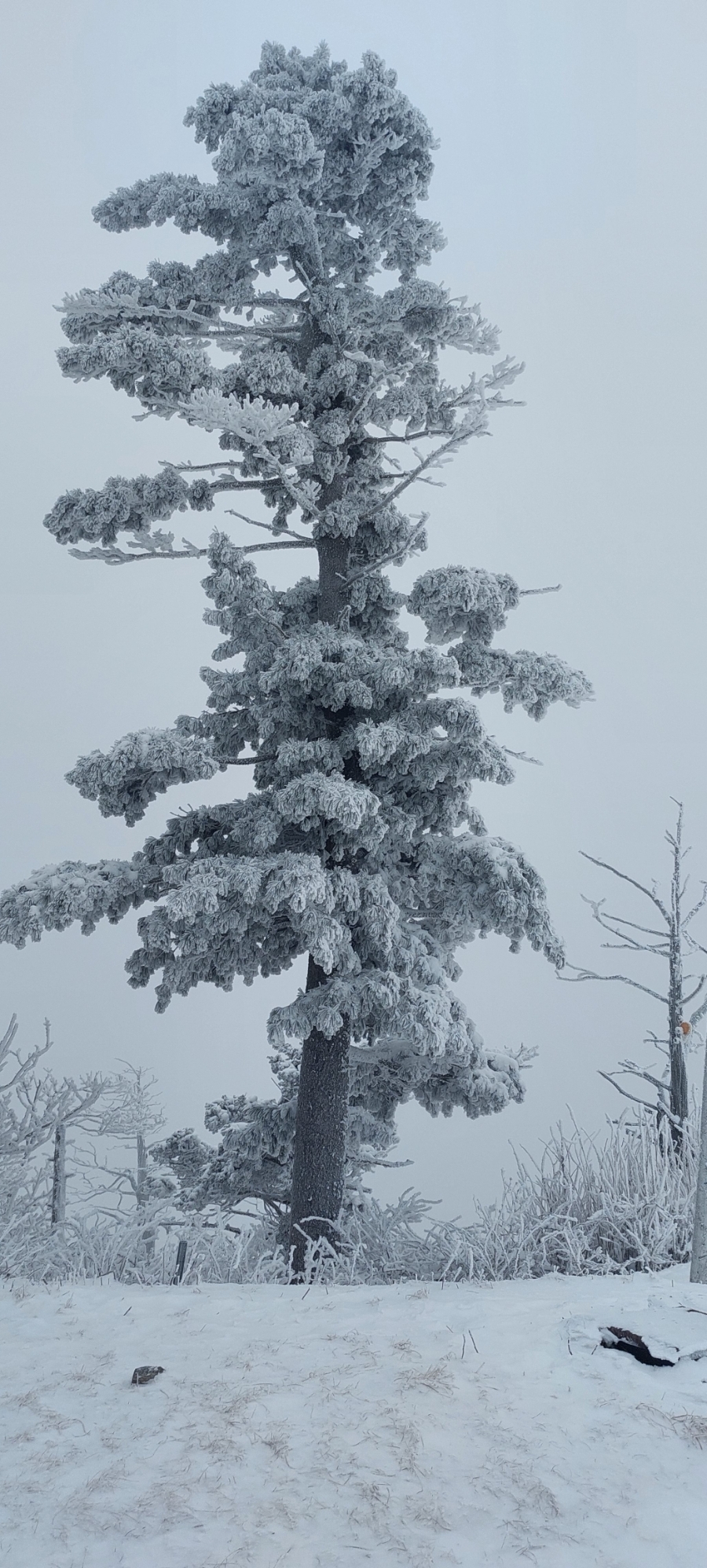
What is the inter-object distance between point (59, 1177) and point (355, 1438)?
36.3ft

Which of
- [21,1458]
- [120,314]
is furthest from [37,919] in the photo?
[120,314]

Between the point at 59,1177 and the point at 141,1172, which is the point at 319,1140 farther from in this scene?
the point at 141,1172

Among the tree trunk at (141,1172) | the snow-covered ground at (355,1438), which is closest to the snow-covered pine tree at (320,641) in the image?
the snow-covered ground at (355,1438)

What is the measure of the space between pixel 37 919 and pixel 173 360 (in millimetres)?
5132

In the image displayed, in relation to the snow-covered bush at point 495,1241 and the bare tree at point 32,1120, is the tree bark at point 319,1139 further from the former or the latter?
the bare tree at point 32,1120

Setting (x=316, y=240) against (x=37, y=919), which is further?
(x=316, y=240)

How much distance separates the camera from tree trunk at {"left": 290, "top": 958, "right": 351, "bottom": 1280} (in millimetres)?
8758

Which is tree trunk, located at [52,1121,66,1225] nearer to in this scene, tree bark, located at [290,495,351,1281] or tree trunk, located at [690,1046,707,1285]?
tree bark, located at [290,495,351,1281]

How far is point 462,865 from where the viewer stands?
29.6 feet

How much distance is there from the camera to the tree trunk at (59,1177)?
14.4 metres

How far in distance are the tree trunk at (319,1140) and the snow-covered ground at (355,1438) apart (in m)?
2.61

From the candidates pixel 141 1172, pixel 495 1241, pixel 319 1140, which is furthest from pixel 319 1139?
pixel 141 1172

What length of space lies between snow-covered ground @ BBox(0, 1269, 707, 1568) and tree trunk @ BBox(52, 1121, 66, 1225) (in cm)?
865

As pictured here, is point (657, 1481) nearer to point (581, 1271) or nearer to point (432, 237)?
point (581, 1271)
